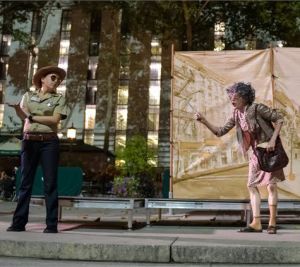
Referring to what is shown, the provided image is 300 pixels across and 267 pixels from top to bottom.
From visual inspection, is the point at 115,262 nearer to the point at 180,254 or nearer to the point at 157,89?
the point at 180,254

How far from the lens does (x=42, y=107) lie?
630 centimetres

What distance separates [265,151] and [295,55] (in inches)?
154

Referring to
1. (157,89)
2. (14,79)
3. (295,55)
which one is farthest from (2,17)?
(295,55)

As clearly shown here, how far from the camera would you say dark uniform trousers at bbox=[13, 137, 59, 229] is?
6.24 metres

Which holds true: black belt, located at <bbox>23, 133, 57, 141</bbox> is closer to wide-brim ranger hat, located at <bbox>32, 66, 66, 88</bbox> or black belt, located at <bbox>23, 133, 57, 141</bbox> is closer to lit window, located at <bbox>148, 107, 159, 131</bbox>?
wide-brim ranger hat, located at <bbox>32, 66, 66, 88</bbox>

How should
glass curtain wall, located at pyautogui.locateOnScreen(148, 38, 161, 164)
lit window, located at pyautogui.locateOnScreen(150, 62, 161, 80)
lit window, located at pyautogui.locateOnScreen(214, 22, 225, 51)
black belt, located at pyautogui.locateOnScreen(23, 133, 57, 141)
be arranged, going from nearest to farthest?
black belt, located at pyautogui.locateOnScreen(23, 133, 57, 141), lit window, located at pyautogui.locateOnScreen(214, 22, 225, 51), glass curtain wall, located at pyautogui.locateOnScreen(148, 38, 161, 164), lit window, located at pyautogui.locateOnScreen(150, 62, 161, 80)

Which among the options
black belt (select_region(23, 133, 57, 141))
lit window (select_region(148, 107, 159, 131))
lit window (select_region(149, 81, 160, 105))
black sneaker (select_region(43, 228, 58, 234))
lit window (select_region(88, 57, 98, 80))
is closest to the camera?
black sneaker (select_region(43, 228, 58, 234))

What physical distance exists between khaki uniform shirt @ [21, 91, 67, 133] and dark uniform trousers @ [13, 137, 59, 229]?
6.4 inches

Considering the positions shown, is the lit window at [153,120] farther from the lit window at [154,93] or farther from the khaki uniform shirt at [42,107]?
the khaki uniform shirt at [42,107]

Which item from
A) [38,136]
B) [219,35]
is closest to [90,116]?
[219,35]

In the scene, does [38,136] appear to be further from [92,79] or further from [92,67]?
[92,67]

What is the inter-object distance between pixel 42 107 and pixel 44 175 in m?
0.83

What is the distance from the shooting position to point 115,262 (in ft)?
16.5

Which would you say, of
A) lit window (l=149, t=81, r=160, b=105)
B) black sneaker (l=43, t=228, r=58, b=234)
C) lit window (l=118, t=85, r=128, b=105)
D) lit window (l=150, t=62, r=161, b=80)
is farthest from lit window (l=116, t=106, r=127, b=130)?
black sneaker (l=43, t=228, r=58, b=234)
